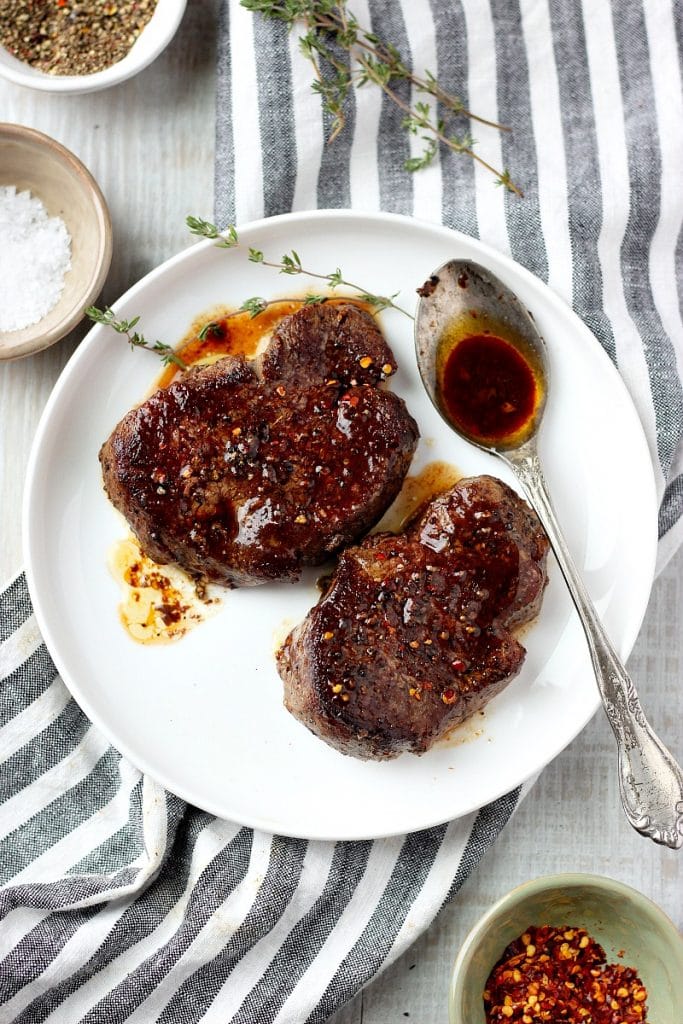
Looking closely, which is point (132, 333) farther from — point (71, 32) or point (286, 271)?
point (71, 32)

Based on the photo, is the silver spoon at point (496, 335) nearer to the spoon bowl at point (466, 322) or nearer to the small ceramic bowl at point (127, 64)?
the spoon bowl at point (466, 322)

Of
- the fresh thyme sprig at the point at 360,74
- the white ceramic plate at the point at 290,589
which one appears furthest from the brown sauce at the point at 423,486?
the fresh thyme sprig at the point at 360,74

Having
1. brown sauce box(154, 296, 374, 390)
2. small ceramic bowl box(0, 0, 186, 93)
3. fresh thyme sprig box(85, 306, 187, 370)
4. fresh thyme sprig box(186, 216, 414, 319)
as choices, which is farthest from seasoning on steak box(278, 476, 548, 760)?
small ceramic bowl box(0, 0, 186, 93)

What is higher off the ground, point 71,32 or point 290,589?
point 71,32

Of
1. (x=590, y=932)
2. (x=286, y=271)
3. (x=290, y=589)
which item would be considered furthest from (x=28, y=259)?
(x=590, y=932)

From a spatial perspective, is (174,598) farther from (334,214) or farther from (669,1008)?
(669,1008)

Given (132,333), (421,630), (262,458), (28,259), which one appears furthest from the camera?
(28,259)
